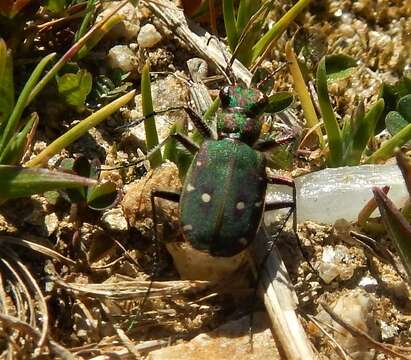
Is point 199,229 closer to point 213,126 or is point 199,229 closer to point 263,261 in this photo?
point 263,261

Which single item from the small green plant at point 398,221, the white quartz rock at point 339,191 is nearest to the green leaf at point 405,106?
the white quartz rock at point 339,191

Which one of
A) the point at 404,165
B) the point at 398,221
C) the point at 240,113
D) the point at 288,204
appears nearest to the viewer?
the point at 404,165

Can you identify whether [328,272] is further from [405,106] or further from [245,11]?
[245,11]

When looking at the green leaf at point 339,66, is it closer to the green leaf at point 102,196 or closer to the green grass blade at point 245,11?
the green grass blade at point 245,11

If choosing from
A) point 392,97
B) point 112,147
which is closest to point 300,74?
point 392,97

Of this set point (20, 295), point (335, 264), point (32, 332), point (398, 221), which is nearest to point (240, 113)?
point (335, 264)

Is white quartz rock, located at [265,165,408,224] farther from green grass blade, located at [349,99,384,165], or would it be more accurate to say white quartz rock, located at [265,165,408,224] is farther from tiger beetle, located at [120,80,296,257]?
tiger beetle, located at [120,80,296,257]
